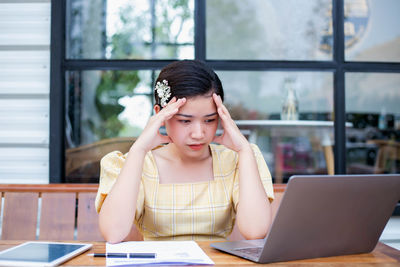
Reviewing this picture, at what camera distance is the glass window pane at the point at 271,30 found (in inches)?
158

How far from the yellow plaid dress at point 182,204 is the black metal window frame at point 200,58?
1147 mm

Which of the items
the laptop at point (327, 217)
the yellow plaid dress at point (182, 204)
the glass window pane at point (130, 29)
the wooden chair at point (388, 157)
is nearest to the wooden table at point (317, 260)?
the laptop at point (327, 217)

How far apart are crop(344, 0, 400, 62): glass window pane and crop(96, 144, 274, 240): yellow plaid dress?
114 inches

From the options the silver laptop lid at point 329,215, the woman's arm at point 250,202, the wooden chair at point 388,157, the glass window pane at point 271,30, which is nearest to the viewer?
the silver laptop lid at point 329,215

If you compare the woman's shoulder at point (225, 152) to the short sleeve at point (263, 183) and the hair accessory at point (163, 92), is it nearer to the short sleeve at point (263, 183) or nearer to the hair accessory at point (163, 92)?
the short sleeve at point (263, 183)

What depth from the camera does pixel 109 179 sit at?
5.45 ft

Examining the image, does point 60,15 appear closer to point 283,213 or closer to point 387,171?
point 283,213

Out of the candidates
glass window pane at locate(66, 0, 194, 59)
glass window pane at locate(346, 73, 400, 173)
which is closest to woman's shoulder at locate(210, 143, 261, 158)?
glass window pane at locate(66, 0, 194, 59)

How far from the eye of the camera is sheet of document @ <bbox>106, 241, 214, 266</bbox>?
1.04 metres

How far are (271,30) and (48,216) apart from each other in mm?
4012

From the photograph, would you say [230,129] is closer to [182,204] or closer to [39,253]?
[182,204]

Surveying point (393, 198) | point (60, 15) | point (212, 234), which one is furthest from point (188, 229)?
point (60, 15)

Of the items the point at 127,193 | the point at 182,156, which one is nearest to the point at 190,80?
the point at 182,156

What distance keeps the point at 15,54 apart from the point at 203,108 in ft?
5.85
